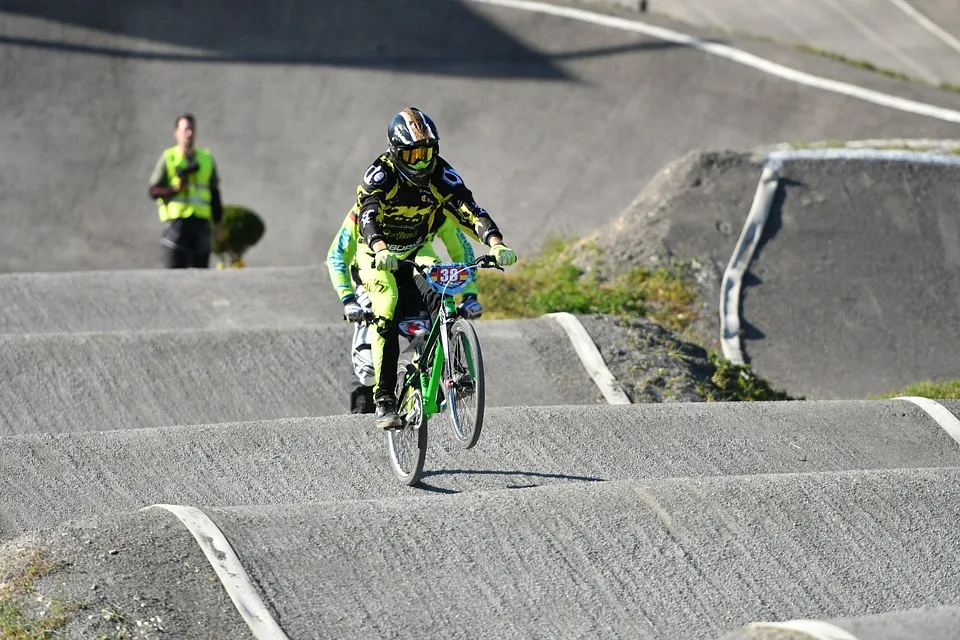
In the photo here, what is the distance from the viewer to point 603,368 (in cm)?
1152

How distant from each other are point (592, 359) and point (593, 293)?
2876 mm

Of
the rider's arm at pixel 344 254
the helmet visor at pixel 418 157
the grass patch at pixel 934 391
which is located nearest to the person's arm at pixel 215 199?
the rider's arm at pixel 344 254

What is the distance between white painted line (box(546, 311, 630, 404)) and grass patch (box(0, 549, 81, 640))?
5930 millimetres

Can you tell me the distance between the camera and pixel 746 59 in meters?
22.4

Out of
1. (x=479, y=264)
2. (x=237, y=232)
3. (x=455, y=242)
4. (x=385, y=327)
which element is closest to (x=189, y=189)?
(x=237, y=232)

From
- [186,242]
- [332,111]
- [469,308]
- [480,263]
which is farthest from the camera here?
[332,111]

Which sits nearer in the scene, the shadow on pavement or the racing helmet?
the racing helmet

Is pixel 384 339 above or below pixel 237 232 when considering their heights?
above

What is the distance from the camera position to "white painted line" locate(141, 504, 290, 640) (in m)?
5.84

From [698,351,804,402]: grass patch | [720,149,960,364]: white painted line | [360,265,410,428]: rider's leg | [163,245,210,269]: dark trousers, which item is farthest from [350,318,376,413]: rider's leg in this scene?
[163,245,210,269]: dark trousers

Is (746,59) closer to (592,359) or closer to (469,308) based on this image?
(592,359)

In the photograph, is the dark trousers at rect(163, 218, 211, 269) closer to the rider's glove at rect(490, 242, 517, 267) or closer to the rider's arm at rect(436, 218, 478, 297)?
the rider's arm at rect(436, 218, 478, 297)

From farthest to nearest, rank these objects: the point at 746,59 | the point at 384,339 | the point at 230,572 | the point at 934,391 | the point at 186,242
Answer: the point at 746,59 < the point at 186,242 < the point at 934,391 < the point at 384,339 < the point at 230,572

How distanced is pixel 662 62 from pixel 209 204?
34.0ft
